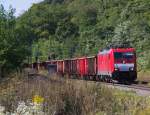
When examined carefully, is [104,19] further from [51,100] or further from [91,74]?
[51,100]

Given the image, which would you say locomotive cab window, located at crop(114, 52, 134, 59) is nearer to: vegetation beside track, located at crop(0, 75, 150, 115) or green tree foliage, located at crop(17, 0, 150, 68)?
green tree foliage, located at crop(17, 0, 150, 68)

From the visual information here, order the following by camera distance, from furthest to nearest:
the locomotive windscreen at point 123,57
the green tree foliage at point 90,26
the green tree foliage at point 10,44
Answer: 1. the green tree foliage at point 90,26
2. the locomotive windscreen at point 123,57
3. the green tree foliage at point 10,44

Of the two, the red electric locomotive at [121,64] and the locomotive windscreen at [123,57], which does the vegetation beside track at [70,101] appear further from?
the locomotive windscreen at [123,57]

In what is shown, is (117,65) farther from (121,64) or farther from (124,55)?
(124,55)

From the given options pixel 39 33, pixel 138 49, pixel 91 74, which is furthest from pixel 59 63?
pixel 39 33

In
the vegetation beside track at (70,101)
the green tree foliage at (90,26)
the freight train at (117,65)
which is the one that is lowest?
the vegetation beside track at (70,101)

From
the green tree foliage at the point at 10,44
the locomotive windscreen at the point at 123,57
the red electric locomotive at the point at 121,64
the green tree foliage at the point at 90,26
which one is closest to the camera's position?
the green tree foliage at the point at 10,44

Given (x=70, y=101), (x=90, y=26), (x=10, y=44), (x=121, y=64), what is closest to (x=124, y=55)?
(x=121, y=64)

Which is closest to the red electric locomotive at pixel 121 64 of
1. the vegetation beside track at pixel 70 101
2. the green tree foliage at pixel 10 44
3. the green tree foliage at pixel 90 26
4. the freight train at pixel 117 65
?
the freight train at pixel 117 65

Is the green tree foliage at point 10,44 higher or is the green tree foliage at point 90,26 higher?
the green tree foliage at point 90,26

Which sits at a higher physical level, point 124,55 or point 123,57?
point 124,55

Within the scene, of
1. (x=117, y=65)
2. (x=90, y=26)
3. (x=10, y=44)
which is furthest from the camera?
(x=90, y=26)

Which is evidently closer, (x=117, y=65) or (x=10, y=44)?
(x=10, y=44)

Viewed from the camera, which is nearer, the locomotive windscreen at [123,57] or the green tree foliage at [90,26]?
the locomotive windscreen at [123,57]
